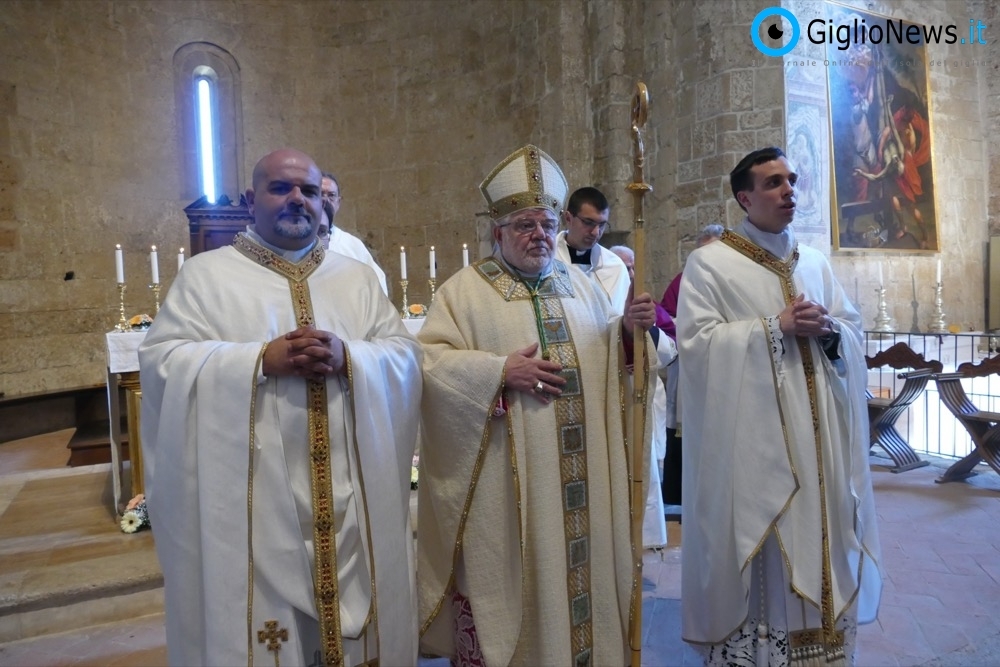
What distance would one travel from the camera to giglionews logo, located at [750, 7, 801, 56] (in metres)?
7.54

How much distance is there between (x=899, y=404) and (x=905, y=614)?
3099 mm

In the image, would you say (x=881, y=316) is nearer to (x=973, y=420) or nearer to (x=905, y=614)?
(x=973, y=420)

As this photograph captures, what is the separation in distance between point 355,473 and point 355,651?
51 centimetres

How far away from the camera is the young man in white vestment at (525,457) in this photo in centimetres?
233

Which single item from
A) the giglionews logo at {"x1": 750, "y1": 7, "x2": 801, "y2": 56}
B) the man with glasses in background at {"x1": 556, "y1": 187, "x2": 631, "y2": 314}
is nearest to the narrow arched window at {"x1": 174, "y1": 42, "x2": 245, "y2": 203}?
the giglionews logo at {"x1": 750, "y1": 7, "x2": 801, "y2": 56}

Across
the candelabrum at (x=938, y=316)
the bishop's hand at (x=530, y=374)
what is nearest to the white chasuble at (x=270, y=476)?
the bishop's hand at (x=530, y=374)

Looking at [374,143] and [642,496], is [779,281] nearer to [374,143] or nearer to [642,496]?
[642,496]

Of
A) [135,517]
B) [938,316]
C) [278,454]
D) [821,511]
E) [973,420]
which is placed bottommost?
[135,517]

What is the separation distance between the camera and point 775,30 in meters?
7.64

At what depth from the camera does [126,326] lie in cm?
444

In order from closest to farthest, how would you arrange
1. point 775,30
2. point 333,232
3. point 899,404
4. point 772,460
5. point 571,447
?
point 571,447 → point 772,460 → point 333,232 → point 899,404 → point 775,30

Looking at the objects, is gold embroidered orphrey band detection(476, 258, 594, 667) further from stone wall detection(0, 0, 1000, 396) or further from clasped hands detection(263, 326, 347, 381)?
stone wall detection(0, 0, 1000, 396)

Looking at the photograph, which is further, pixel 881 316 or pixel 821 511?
pixel 881 316

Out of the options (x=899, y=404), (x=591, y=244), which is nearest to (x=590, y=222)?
(x=591, y=244)
